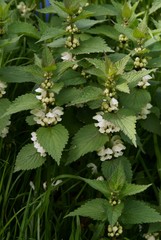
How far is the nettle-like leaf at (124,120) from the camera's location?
8.02 ft

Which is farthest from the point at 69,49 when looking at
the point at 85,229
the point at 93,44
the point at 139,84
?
the point at 85,229

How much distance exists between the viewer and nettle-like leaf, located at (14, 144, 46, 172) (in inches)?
104

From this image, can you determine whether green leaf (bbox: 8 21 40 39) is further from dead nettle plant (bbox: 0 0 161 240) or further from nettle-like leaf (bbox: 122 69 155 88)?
nettle-like leaf (bbox: 122 69 155 88)

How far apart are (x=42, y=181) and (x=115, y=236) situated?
0.56 m

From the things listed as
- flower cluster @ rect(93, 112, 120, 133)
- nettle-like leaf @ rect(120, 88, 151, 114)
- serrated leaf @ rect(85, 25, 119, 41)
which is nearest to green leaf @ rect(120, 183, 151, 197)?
flower cluster @ rect(93, 112, 120, 133)

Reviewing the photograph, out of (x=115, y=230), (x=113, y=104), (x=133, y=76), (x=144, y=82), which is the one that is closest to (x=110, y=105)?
(x=113, y=104)

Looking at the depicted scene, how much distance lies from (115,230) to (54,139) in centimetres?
43

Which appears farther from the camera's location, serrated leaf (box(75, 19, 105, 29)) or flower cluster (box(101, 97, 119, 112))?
serrated leaf (box(75, 19, 105, 29))

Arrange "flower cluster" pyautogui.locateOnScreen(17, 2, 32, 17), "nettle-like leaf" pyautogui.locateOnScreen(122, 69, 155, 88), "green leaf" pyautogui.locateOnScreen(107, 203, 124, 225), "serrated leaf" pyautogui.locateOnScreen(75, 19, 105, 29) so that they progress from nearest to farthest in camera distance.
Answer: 1. "green leaf" pyautogui.locateOnScreen(107, 203, 124, 225)
2. "nettle-like leaf" pyautogui.locateOnScreen(122, 69, 155, 88)
3. "serrated leaf" pyautogui.locateOnScreen(75, 19, 105, 29)
4. "flower cluster" pyautogui.locateOnScreen(17, 2, 32, 17)

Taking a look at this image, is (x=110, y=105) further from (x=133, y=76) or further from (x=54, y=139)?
(x=54, y=139)

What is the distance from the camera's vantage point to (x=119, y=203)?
245 cm

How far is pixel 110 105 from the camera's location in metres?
2.58

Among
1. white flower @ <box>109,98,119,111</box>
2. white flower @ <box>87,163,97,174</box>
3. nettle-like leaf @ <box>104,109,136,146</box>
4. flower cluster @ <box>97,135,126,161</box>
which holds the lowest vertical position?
white flower @ <box>87,163,97,174</box>

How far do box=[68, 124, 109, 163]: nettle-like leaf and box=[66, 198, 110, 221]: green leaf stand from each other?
0.20 metres
